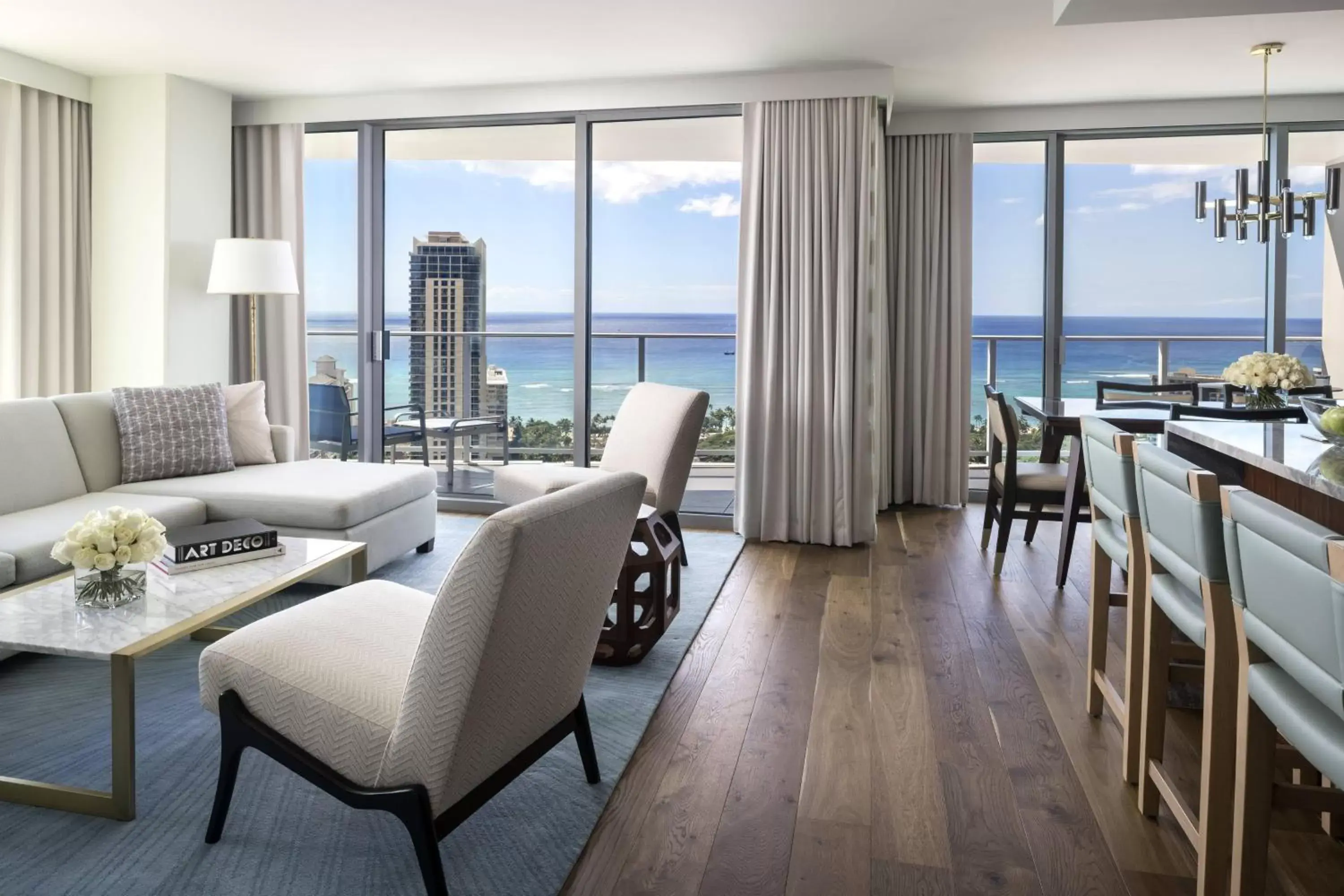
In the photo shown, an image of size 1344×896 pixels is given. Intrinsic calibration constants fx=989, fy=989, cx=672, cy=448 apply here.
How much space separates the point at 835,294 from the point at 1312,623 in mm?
3962

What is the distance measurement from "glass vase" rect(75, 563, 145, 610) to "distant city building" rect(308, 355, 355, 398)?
360cm

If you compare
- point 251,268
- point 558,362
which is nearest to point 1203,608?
point 251,268

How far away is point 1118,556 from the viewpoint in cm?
246

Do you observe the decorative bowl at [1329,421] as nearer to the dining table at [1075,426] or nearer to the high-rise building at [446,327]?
the dining table at [1075,426]

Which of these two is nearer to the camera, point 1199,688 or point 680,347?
point 1199,688

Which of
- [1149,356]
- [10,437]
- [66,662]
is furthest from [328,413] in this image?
[1149,356]

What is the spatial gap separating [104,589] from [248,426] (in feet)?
7.12

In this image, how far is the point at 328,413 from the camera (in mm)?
6059

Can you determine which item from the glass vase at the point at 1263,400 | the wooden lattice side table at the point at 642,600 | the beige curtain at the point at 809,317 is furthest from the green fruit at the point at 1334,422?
the beige curtain at the point at 809,317

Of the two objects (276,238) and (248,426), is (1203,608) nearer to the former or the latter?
(248,426)

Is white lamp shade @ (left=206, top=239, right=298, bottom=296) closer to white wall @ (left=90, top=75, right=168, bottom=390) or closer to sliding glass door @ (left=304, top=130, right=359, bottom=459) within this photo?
white wall @ (left=90, top=75, right=168, bottom=390)

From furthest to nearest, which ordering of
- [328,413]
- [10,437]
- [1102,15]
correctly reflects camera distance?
[328,413], [1102,15], [10,437]

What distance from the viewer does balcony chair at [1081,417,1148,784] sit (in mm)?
2273

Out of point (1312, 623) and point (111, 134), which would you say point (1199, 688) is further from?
point (111, 134)
